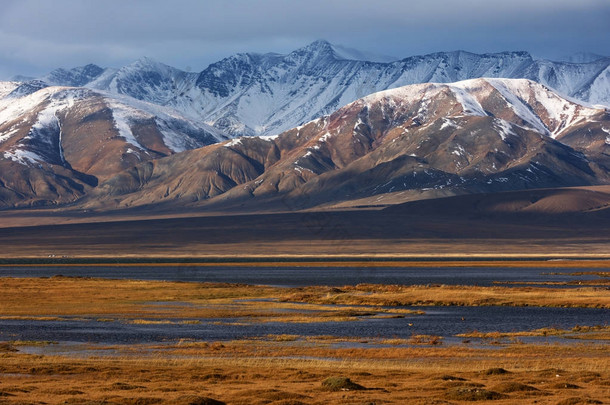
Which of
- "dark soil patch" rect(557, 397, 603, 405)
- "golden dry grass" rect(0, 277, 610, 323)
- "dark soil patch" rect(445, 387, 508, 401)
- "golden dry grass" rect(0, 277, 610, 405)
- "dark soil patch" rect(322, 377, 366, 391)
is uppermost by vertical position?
"dark soil patch" rect(557, 397, 603, 405)

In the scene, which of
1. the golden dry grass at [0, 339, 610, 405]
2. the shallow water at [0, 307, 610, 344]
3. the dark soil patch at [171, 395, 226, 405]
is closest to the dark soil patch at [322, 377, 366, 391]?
the golden dry grass at [0, 339, 610, 405]

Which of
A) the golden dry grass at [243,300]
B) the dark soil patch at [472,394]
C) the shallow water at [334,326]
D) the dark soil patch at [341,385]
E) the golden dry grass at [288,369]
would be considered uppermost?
the dark soil patch at [472,394]

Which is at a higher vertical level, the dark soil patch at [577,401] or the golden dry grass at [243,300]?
the dark soil patch at [577,401]

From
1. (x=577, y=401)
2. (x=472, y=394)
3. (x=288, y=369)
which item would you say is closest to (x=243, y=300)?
(x=288, y=369)

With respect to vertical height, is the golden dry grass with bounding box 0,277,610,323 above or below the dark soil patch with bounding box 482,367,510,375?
below

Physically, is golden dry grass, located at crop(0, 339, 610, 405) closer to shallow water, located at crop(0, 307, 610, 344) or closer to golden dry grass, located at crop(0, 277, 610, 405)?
golden dry grass, located at crop(0, 277, 610, 405)

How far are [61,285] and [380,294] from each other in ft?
139

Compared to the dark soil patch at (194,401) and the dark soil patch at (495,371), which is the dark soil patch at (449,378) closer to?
the dark soil patch at (495,371)

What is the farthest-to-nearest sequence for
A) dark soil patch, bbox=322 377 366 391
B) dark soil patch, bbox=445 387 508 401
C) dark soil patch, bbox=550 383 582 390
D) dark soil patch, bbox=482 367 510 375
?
dark soil patch, bbox=482 367 510 375
dark soil patch, bbox=550 383 582 390
dark soil patch, bbox=322 377 366 391
dark soil patch, bbox=445 387 508 401

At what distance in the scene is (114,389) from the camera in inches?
1553

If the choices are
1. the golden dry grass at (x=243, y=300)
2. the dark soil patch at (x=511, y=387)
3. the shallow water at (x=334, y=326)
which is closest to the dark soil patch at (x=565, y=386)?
the dark soil patch at (x=511, y=387)

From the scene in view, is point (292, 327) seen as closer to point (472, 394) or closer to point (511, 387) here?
point (511, 387)

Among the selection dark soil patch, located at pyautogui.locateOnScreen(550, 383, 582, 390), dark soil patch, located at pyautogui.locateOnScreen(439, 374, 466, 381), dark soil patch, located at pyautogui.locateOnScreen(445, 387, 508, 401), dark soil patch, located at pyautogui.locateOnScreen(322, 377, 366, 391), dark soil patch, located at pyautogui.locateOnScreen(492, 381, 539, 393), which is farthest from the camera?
dark soil patch, located at pyautogui.locateOnScreen(439, 374, 466, 381)

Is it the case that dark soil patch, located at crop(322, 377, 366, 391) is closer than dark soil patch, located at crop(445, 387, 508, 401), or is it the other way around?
dark soil patch, located at crop(445, 387, 508, 401)
